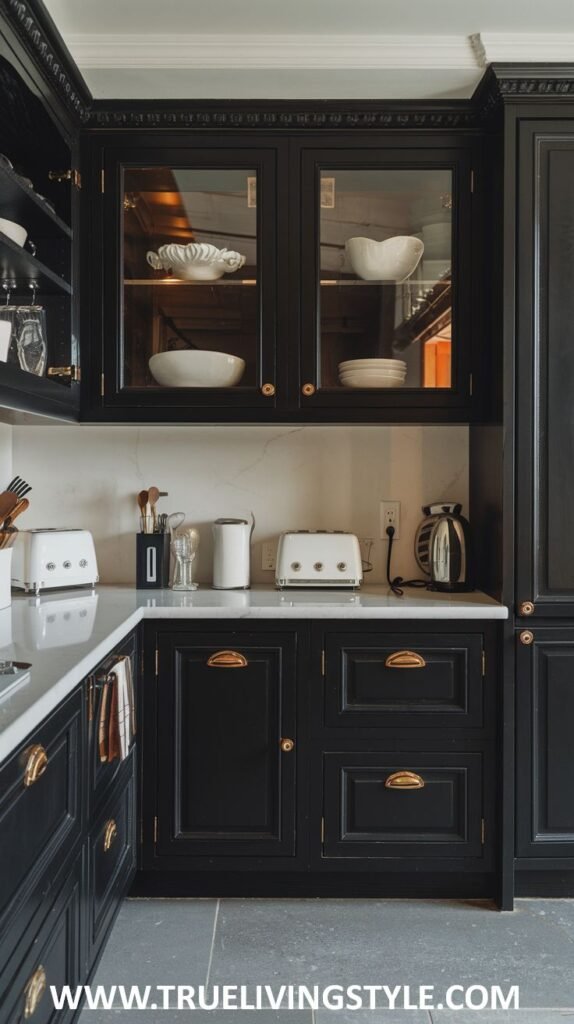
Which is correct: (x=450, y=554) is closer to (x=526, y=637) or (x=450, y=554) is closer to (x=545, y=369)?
(x=526, y=637)

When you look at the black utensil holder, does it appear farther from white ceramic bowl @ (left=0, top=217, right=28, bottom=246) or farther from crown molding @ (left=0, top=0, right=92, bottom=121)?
crown molding @ (left=0, top=0, right=92, bottom=121)

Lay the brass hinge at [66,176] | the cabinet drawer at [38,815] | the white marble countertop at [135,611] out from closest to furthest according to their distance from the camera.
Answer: the cabinet drawer at [38,815] → the white marble countertop at [135,611] → the brass hinge at [66,176]

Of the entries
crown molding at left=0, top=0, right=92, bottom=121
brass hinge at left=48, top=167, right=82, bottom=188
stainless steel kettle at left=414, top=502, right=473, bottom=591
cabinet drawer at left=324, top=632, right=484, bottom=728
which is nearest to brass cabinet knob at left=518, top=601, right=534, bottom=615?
cabinet drawer at left=324, top=632, right=484, bottom=728

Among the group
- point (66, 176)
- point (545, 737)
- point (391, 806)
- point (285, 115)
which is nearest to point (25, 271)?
point (66, 176)

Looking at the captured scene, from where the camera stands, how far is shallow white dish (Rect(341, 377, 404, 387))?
2.30 meters

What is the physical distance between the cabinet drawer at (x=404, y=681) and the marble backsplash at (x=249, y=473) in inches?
20.2

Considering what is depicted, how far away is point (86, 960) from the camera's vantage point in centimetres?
155

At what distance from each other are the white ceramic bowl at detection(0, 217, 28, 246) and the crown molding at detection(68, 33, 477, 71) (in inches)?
22.7

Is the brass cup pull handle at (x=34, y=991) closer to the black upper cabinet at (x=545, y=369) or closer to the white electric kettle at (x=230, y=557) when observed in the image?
the white electric kettle at (x=230, y=557)

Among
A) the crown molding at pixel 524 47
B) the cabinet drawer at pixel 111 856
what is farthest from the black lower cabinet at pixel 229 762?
the crown molding at pixel 524 47

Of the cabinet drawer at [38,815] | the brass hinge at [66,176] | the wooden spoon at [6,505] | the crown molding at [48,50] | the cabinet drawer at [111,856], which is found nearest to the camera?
the cabinet drawer at [38,815]

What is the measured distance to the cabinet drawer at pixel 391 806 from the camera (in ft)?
6.98

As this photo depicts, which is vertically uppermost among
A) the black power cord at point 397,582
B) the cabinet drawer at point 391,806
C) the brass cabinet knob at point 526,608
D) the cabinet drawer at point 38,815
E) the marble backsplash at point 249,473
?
the marble backsplash at point 249,473

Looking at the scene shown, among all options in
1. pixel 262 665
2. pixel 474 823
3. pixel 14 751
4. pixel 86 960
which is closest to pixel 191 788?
pixel 262 665
